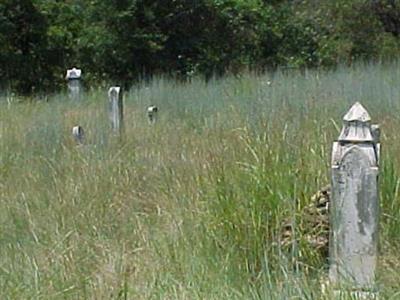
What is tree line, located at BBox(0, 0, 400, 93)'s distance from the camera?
690 inches

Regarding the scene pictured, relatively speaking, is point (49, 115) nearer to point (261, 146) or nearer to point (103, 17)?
point (261, 146)

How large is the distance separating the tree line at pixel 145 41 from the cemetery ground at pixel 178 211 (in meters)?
10.9

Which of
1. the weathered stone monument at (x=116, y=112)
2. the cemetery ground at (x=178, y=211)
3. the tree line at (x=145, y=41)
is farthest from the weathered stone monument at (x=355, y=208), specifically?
the tree line at (x=145, y=41)

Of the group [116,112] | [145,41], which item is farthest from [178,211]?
[145,41]

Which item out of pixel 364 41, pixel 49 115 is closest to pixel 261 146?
pixel 49 115

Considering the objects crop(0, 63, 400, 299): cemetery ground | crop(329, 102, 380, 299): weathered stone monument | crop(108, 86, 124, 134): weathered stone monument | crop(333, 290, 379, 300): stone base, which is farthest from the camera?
crop(108, 86, 124, 134): weathered stone monument

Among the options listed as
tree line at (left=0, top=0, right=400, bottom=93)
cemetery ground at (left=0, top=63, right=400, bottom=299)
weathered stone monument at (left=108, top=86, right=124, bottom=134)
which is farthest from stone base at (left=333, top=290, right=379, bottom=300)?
tree line at (left=0, top=0, right=400, bottom=93)

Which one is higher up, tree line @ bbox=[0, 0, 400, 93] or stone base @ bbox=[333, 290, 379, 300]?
tree line @ bbox=[0, 0, 400, 93]

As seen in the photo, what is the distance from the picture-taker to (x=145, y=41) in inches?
689

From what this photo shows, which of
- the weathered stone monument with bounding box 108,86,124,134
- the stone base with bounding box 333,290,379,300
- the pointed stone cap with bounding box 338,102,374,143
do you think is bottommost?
the stone base with bounding box 333,290,379,300

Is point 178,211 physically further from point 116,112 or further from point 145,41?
point 145,41

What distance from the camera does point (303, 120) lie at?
6.14 meters

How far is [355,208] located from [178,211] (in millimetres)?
1277

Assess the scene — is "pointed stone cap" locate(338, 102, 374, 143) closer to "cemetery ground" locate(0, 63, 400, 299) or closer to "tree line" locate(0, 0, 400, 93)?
"cemetery ground" locate(0, 63, 400, 299)
